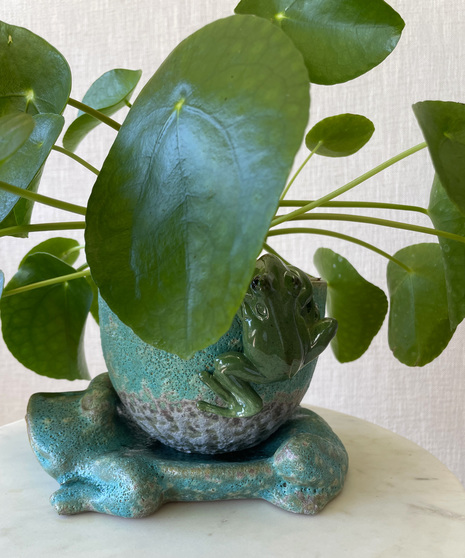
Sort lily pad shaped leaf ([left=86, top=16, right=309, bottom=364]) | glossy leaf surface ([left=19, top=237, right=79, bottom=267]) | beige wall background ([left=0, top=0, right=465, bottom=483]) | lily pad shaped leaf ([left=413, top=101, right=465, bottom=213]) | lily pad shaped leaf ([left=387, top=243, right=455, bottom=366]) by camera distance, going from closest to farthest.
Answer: lily pad shaped leaf ([left=86, top=16, right=309, bottom=364]) → lily pad shaped leaf ([left=413, top=101, right=465, bottom=213]) → lily pad shaped leaf ([left=387, top=243, right=455, bottom=366]) → glossy leaf surface ([left=19, top=237, right=79, bottom=267]) → beige wall background ([left=0, top=0, right=465, bottom=483])

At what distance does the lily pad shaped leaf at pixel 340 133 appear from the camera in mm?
704

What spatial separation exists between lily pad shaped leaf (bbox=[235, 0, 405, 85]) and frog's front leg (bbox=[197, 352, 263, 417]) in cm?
28

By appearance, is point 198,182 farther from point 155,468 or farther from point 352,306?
point 352,306

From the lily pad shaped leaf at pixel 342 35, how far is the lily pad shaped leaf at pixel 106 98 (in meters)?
0.24

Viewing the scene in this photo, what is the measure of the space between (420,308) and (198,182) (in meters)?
0.44

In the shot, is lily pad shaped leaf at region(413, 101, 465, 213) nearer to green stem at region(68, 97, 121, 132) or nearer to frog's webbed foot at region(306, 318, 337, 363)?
frog's webbed foot at region(306, 318, 337, 363)

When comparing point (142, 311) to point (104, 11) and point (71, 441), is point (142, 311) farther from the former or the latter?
point (104, 11)

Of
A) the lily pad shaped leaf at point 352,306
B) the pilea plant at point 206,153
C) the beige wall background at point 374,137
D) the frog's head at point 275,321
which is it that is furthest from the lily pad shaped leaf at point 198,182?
the beige wall background at point 374,137

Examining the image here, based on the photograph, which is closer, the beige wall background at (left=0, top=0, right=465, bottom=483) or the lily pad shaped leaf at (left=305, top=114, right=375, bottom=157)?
the lily pad shaped leaf at (left=305, top=114, right=375, bottom=157)

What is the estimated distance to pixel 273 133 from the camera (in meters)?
0.40

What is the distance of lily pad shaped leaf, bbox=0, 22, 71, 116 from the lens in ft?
1.97

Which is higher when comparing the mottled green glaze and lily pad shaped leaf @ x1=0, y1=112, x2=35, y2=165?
lily pad shaped leaf @ x1=0, y1=112, x2=35, y2=165

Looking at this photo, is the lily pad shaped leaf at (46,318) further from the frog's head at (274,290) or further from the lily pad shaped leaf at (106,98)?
the frog's head at (274,290)

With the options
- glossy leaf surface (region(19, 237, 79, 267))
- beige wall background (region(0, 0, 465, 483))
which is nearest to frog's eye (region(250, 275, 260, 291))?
glossy leaf surface (region(19, 237, 79, 267))
